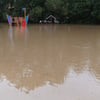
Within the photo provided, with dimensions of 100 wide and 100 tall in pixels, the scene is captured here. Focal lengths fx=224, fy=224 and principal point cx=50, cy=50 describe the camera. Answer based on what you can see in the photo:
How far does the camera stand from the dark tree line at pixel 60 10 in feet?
64.5

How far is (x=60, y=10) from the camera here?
20078 mm

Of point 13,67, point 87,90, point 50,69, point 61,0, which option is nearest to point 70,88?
point 87,90

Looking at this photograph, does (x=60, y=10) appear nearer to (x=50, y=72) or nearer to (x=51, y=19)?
(x=51, y=19)

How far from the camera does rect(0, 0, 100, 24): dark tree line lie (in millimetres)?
19672

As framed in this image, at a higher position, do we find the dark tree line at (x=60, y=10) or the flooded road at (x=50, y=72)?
the dark tree line at (x=60, y=10)

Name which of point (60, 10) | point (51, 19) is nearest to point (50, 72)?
point (60, 10)

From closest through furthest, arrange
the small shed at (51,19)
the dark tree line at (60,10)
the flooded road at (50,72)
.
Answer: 1. the flooded road at (50,72)
2. the dark tree line at (60,10)
3. the small shed at (51,19)

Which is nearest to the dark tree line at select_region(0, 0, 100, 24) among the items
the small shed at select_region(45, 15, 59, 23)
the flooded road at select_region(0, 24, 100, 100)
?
the small shed at select_region(45, 15, 59, 23)

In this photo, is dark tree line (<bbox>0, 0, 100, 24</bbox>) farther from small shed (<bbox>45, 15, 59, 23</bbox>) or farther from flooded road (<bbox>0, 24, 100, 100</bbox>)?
flooded road (<bbox>0, 24, 100, 100</bbox>)

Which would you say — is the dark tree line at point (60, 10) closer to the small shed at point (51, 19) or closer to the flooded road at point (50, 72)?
the small shed at point (51, 19)

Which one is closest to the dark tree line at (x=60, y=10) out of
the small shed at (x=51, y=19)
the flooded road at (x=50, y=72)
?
the small shed at (x=51, y=19)

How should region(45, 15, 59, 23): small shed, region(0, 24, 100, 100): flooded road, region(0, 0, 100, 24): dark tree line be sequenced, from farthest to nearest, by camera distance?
region(45, 15, 59, 23): small shed < region(0, 0, 100, 24): dark tree line < region(0, 24, 100, 100): flooded road

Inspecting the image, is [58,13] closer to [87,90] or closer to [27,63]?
[27,63]

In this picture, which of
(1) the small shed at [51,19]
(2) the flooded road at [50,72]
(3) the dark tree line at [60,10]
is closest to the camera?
(2) the flooded road at [50,72]
